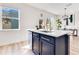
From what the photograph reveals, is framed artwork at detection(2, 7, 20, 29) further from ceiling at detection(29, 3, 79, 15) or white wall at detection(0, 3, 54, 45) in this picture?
ceiling at detection(29, 3, 79, 15)

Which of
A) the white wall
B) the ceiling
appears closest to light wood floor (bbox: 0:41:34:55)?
the white wall

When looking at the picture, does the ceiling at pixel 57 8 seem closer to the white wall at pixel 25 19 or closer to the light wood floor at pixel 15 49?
the white wall at pixel 25 19

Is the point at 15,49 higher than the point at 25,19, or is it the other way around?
the point at 25,19

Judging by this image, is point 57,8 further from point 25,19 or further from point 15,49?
point 15,49

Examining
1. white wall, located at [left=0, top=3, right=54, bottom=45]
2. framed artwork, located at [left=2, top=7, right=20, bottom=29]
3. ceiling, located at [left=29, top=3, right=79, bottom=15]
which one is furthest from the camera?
white wall, located at [left=0, top=3, right=54, bottom=45]

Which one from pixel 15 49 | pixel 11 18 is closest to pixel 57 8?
pixel 11 18

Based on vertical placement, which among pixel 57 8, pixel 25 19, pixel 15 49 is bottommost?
pixel 15 49

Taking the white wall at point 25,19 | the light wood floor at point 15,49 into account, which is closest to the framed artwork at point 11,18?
the white wall at point 25,19

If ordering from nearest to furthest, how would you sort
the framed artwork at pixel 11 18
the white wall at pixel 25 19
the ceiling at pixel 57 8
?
the ceiling at pixel 57 8 → the framed artwork at pixel 11 18 → the white wall at pixel 25 19

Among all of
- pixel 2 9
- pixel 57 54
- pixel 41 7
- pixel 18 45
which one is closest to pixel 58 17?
pixel 41 7

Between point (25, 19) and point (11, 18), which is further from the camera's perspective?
point (25, 19)

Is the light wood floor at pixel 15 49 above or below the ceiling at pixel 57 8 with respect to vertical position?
below

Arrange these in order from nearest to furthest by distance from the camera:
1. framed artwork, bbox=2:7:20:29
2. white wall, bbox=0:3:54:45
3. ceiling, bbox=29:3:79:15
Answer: ceiling, bbox=29:3:79:15 → framed artwork, bbox=2:7:20:29 → white wall, bbox=0:3:54:45

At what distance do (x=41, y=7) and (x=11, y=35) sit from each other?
1.09m
